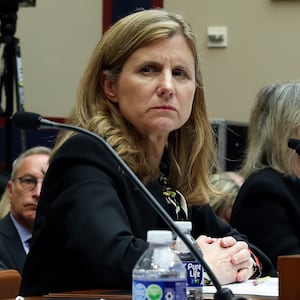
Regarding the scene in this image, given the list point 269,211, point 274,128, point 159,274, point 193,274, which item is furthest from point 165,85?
point 274,128

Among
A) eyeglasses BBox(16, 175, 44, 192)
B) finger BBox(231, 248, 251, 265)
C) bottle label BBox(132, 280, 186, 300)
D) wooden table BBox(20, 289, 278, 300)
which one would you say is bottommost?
eyeglasses BBox(16, 175, 44, 192)

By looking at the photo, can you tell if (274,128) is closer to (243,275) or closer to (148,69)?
(148,69)

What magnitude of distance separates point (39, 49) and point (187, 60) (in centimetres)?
392

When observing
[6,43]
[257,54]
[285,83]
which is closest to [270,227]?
[285,83]

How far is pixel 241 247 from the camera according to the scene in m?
2.49

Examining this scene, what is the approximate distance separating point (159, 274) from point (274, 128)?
209cm

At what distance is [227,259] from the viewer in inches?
93.2

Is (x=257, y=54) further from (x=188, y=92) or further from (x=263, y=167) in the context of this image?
(x=188, y=92)

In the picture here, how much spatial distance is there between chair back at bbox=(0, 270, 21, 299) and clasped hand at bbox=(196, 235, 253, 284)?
18.3 inches

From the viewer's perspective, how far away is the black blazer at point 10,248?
12.3 ft

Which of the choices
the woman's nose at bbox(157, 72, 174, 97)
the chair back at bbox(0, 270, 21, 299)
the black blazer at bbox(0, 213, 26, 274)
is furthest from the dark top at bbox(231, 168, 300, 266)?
the chair back at bbox(0, 270, 21, 299)

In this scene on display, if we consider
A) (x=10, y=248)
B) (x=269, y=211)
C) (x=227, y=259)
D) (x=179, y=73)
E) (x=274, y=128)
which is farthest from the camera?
(x=10, y=248)

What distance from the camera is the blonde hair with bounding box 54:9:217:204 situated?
255 cm

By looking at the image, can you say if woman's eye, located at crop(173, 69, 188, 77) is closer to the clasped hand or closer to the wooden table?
the clasped hand
